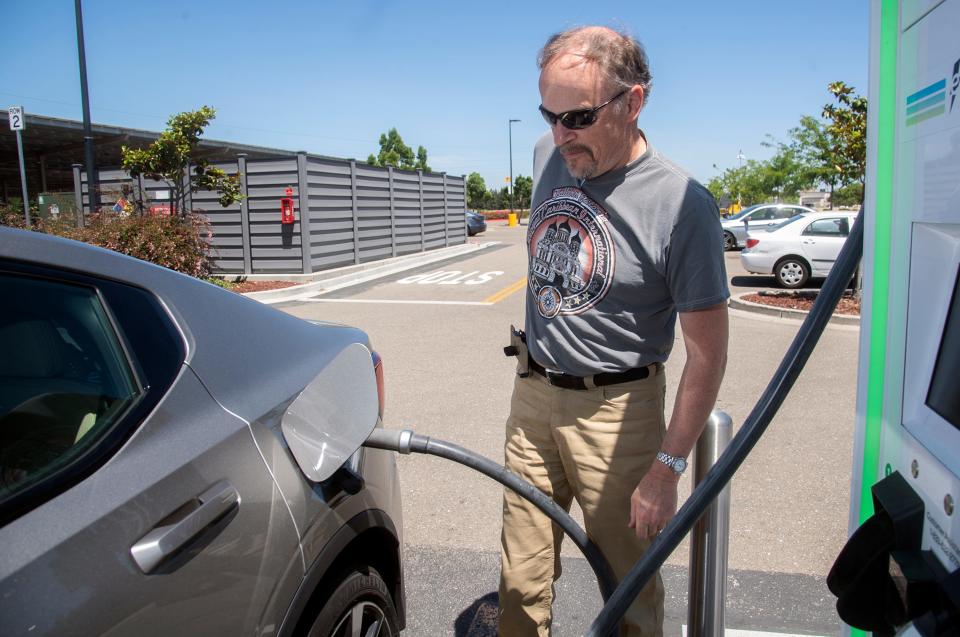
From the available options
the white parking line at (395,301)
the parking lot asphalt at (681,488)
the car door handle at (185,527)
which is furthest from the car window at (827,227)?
the car door handle at (185,527)

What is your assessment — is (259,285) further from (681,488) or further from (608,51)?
(608,51)

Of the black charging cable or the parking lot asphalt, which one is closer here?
the black charging cable

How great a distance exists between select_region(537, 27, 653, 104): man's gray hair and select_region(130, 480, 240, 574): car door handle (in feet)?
4.42

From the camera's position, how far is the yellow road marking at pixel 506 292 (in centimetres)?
1251

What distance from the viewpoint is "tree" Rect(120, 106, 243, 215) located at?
13578mm

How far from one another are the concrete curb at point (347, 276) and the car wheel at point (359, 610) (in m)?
8.02

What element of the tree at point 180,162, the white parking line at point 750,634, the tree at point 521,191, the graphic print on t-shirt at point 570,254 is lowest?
the white parking line at point 750,634

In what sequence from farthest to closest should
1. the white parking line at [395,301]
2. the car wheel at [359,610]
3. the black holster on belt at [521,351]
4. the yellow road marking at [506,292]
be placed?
the yellow road marking at [506,292] → the white parking line at [395,301] → the black holster on belt at [521,351] → the car wheel at [359,610]

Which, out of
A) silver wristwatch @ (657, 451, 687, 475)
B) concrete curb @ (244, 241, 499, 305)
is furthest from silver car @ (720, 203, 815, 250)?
silver wristwatch @ (657, 451, 687, 475)

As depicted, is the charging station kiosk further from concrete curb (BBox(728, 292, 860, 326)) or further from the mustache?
concrete curb (BBox(728, 292, 860, 326))

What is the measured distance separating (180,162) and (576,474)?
13.5 metres

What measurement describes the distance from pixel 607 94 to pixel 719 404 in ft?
14.9

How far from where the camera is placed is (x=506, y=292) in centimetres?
1348

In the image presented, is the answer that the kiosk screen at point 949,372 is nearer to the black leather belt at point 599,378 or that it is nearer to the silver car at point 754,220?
the black leather belt at point 599,378
